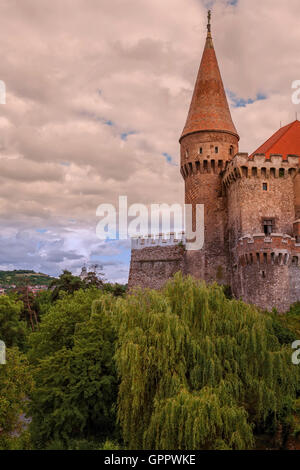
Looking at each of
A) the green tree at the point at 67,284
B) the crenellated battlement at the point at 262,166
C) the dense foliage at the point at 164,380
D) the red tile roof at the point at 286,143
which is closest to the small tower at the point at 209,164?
the crenellated battlement at the point at 262,166

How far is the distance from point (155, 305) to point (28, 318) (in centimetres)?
2937

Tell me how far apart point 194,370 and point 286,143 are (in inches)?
1056

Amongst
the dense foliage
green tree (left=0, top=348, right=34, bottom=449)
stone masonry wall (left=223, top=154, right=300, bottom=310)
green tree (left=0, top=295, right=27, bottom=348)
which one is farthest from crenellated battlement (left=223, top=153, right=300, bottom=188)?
green tree (left=0, top=348, right=34, bottom=449)

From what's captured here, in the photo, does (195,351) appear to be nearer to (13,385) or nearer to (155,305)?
(155,305)

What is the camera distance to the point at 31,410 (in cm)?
1808

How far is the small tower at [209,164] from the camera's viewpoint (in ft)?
111

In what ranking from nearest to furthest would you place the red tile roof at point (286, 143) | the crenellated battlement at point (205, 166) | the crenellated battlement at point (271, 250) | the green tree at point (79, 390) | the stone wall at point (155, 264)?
the green tree at point (79, 390) < the crenellated battlement at point (271, 250) < the crenellated battlement at point (205, 166) < the red tile roof at point (286, 143) < the stone wall at point (155, 264)

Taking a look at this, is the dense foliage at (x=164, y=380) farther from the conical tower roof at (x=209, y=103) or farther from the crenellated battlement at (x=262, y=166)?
the conical tower roof at (x=209, y=103)

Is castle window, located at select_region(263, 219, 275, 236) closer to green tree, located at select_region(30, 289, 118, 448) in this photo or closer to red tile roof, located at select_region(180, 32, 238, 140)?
red tile roof, located at select_region(180, 32, 238, 140)

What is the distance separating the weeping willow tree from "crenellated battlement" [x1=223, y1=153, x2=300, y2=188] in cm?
1689

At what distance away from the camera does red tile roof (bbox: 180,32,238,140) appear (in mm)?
34281

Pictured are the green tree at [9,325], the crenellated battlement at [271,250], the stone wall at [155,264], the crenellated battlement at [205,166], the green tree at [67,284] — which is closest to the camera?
the crenellated battlement at [271,250]

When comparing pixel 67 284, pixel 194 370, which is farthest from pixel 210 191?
pixel 194 370
